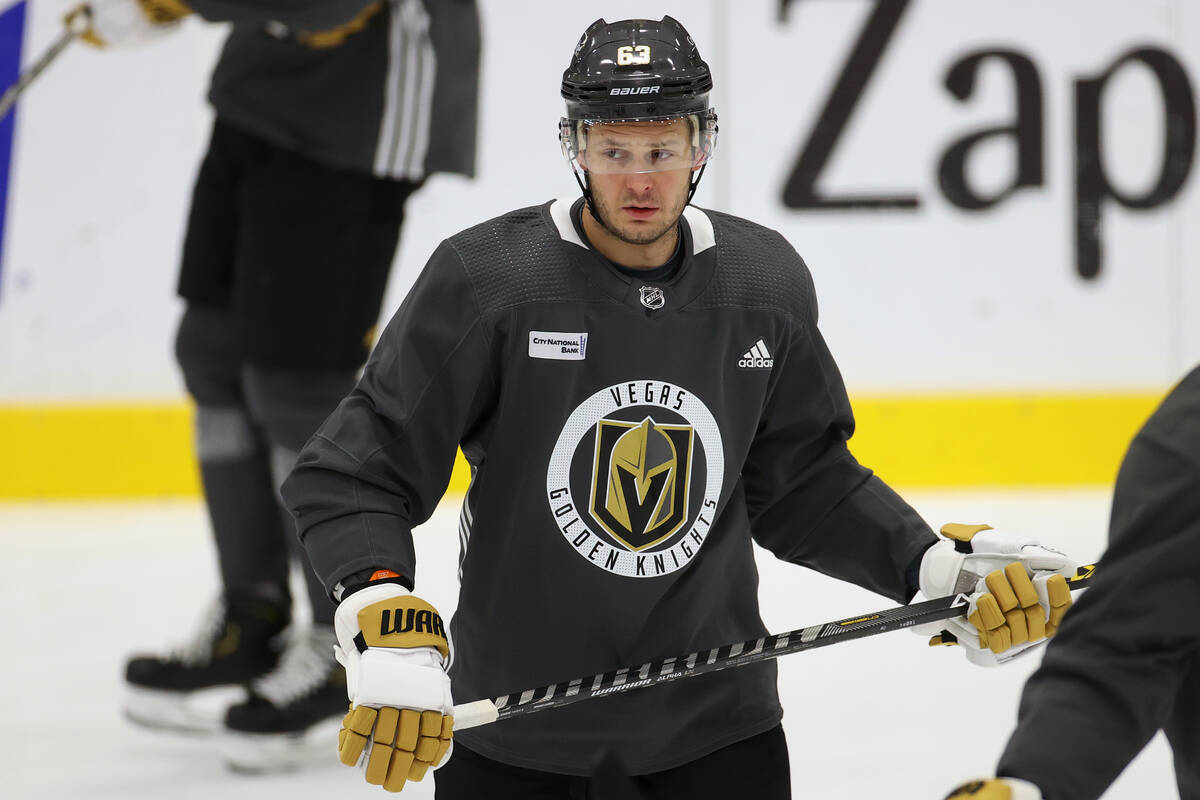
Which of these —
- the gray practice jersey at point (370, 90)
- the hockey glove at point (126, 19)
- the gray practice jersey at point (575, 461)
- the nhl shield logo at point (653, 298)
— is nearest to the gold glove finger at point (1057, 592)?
the gray practice jersey at point (575, 461)

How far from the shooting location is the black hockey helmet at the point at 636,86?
1378 mm

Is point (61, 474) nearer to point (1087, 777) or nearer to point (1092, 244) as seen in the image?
point (1092, 244)

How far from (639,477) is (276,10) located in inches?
44.7

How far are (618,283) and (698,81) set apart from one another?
0.63ft

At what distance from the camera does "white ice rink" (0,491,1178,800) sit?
2285 mm

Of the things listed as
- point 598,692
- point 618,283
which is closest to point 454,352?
point 618,283

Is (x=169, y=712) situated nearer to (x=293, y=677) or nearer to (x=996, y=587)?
(x=293, y=677)

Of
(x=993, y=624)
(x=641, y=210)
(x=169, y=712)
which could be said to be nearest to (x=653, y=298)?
(x=641, y=210)

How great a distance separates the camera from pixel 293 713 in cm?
233

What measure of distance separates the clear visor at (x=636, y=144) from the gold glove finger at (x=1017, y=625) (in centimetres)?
48

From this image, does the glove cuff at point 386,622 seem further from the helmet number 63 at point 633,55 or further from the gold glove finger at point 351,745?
the helmet number 63 at point 633,55

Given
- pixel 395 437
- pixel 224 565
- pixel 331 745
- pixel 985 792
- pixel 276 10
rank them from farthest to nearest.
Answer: pixel 224 565 < pixel 331 745 < pixel 276 10 < pixel 395 437 < pixel 985 792

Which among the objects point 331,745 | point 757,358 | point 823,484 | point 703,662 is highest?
point 757,358

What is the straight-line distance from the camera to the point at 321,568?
133cm
